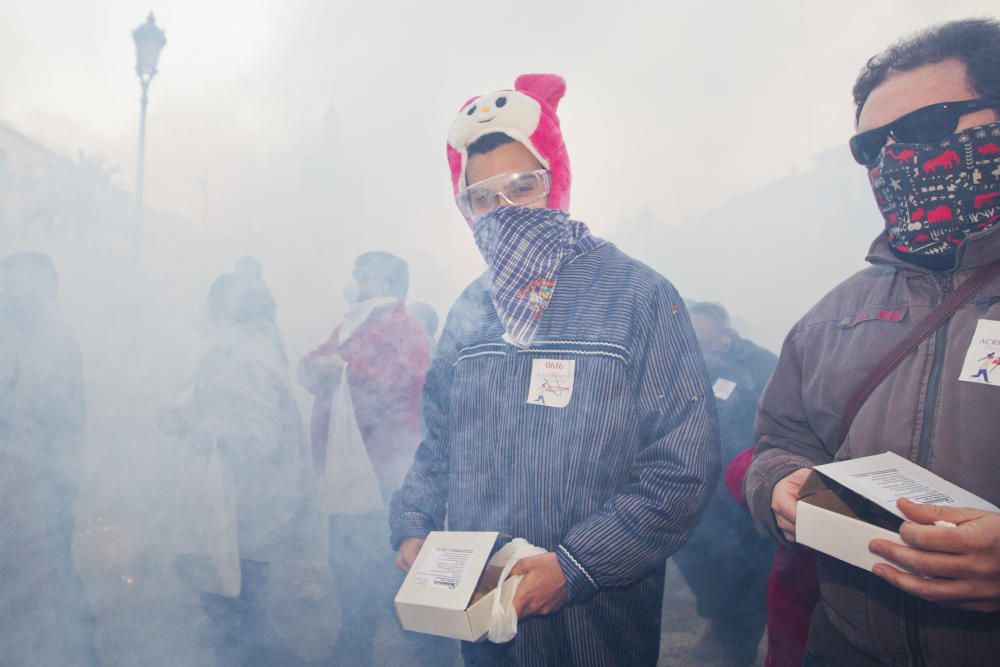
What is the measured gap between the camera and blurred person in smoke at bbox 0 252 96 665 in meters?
2.60

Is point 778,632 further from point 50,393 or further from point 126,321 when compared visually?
point 126,321

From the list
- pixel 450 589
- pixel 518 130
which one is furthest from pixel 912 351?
pixel 518 130

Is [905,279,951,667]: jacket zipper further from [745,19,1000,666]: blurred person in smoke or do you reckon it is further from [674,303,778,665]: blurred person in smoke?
[674,303,778,665]: blurred person in smoke

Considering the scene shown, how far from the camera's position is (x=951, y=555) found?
2.76ft

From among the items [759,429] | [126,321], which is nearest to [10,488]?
[126,321]

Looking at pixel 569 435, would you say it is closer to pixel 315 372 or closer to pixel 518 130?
pixel 518 130

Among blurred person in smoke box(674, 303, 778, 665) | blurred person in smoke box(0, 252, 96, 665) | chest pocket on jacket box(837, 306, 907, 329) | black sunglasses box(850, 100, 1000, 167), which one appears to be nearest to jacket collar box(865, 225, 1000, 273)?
chest pocket on jacket box(837, 306, 907, 329)

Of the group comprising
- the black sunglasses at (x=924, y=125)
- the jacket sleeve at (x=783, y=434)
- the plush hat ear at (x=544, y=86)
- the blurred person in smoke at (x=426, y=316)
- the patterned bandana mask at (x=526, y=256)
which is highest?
the plush hat ear at (x=544, y=86)

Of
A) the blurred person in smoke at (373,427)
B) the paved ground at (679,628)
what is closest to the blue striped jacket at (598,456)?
the blurred person in smoke at (373,427)

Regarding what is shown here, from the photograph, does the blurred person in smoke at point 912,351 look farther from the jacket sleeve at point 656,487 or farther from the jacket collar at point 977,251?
the jacket sleeve at point 656,487

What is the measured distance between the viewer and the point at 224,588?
2975 mm

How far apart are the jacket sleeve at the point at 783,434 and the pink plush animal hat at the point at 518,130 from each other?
835 millimetres

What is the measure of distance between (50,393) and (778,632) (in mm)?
3516

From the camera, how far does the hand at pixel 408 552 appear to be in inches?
61.2
